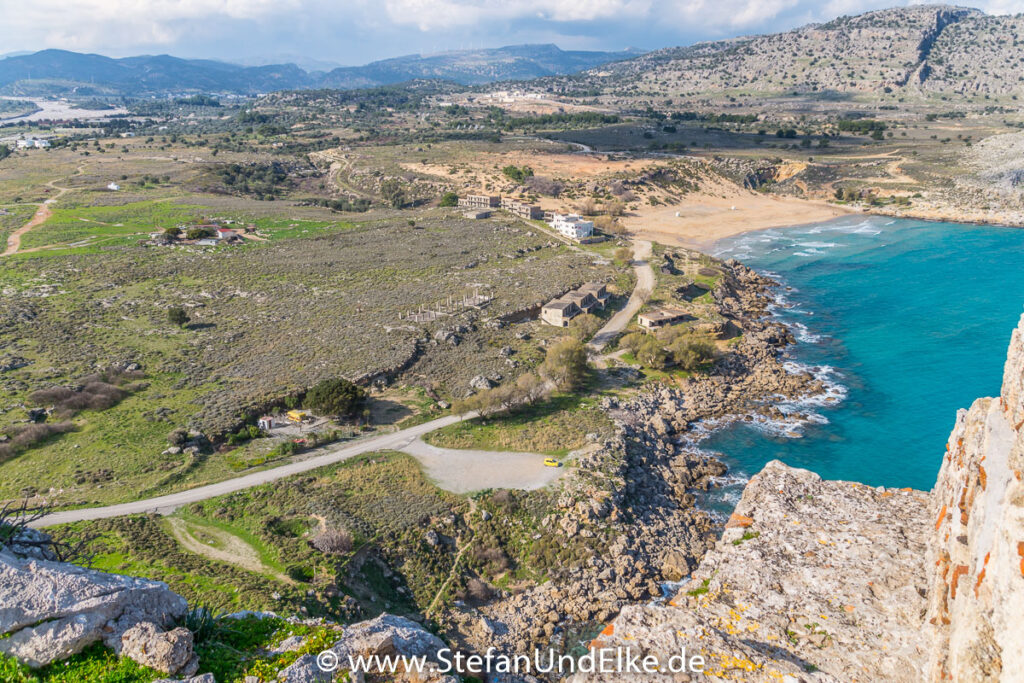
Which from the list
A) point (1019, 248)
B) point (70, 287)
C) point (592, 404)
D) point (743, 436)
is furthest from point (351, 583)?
point (1019, 248)

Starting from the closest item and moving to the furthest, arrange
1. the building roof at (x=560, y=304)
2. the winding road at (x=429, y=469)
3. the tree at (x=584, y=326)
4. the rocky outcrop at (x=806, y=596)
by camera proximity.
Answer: the rocky outcrop at (x=806, y=596)
the winding road at (x=429, y=469)
the tree at (x=584, y=326)
the building roof at (x=560, y=304)

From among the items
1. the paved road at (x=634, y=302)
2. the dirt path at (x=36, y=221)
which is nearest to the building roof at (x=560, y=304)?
the paved road at (x=634, y=302)

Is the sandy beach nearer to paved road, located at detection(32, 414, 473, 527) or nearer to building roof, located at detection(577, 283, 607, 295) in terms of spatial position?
building roof, located at detection(577, 283, 607, 295)

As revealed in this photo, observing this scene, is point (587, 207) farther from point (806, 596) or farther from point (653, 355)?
point (806, 596)

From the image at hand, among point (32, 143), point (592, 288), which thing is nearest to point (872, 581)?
point (592, 288)

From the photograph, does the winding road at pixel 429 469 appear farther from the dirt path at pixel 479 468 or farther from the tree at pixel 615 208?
the tree at pixel 615 208

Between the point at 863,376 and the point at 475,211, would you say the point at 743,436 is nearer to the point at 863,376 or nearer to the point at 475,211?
→ the point at 863,376
